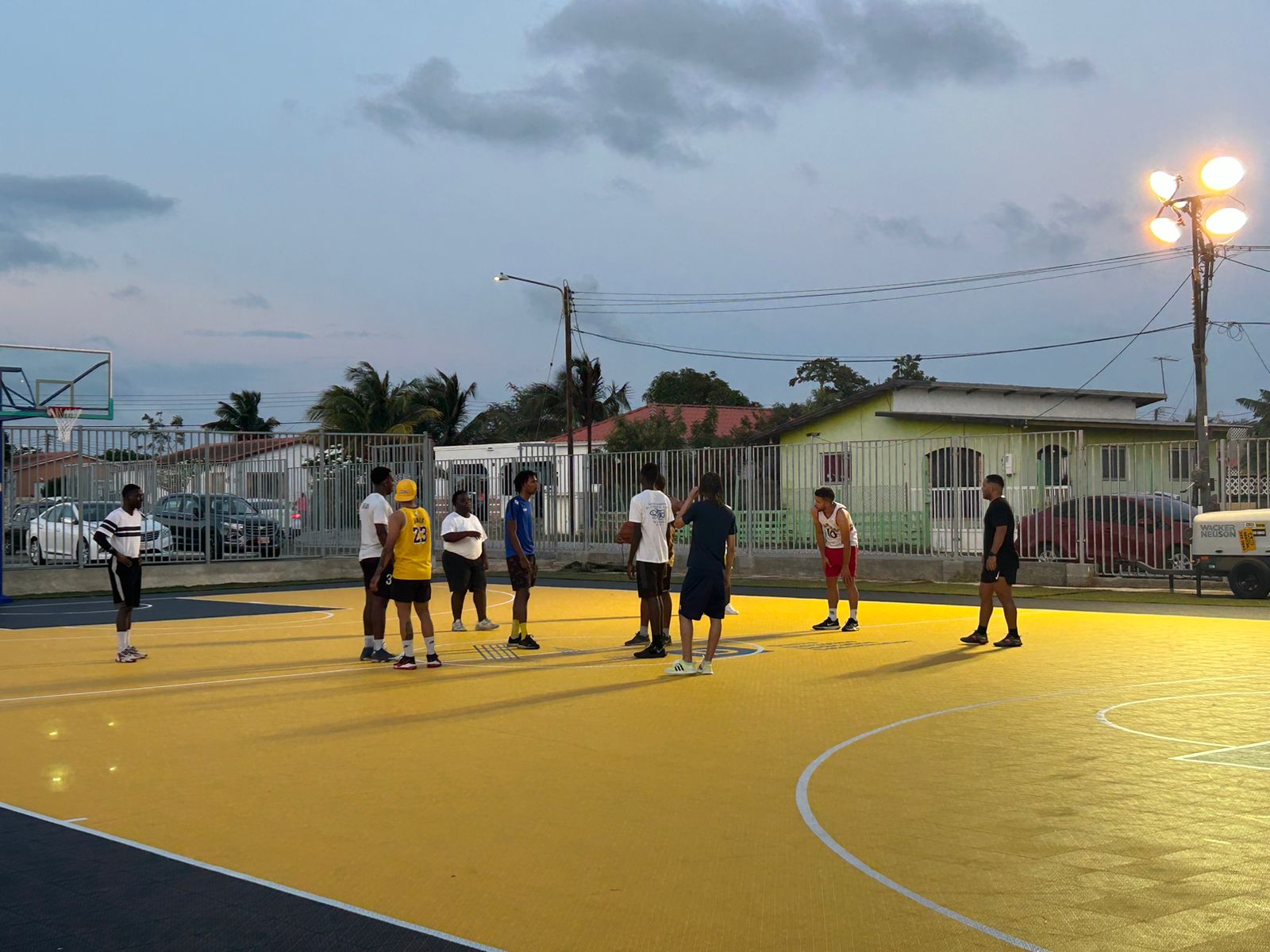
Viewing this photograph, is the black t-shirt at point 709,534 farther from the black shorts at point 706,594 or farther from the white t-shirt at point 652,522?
the white t-shirt at point 652,522

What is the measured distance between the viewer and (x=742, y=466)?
1138 inches

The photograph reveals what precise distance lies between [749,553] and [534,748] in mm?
20137

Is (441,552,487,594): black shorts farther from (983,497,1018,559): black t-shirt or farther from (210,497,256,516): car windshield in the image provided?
(210,497,256,516): car windshield

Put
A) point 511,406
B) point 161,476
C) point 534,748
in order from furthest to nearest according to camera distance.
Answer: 1. point 511,406
2. point 161,476
3. point 534,748

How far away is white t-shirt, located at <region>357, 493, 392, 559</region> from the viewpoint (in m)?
14.0

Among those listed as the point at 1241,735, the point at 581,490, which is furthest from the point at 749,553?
the point at 1241,735

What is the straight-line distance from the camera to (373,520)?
14.1 meters

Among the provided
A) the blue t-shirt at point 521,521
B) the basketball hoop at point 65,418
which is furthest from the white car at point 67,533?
the blue t-shirt at point 521,521

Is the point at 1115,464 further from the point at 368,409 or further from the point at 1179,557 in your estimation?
the point at 368,409

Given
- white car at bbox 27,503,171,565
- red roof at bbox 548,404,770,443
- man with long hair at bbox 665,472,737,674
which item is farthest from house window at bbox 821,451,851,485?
red roof at bbox 548,404,770,443

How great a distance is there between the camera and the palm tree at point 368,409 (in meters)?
54.6

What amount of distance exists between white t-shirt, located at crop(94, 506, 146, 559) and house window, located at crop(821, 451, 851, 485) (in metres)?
16.7

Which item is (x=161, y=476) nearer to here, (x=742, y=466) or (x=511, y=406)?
(x=742, y=466)

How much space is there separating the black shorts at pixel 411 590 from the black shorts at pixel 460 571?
2.89 m
